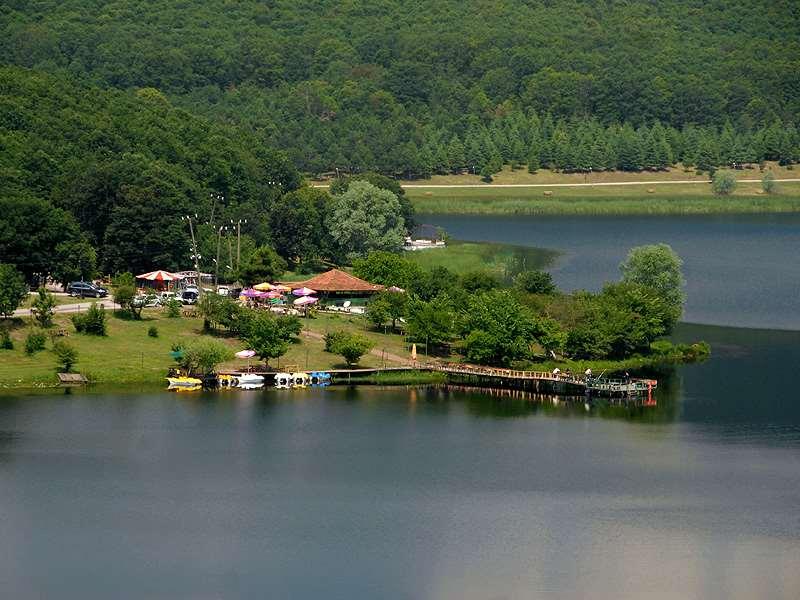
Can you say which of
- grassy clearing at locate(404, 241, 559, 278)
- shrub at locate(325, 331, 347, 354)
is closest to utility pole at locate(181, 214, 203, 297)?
shrub at locate(325, 331, 347, 354)

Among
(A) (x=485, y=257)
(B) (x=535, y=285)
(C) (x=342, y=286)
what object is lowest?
(A) (x=485, y=257)

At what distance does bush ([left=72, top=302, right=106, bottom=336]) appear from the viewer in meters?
102

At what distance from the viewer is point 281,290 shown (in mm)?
117125

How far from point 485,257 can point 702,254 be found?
19839 millimetres

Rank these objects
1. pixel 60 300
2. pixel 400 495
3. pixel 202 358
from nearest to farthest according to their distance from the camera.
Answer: pixel 400 495, pixel 202 358, pixel 60 300

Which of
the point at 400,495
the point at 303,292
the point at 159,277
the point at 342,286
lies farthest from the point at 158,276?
the point at 400,495

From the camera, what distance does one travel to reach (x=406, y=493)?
7888 cm

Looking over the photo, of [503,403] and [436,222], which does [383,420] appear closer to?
[503,403]

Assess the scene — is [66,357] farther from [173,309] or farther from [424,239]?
[424,239]

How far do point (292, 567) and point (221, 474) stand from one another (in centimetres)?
1322

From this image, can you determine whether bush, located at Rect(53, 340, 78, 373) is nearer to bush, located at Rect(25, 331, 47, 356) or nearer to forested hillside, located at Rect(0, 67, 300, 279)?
bush, located at Rect(25, 331, 47, 356)

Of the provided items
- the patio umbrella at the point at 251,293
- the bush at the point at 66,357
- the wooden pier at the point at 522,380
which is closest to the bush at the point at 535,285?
the wooden pier at the point at 522,380

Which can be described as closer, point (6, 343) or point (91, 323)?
point (6, 343)

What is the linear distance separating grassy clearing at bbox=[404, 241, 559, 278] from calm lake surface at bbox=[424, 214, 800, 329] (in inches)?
85.3
